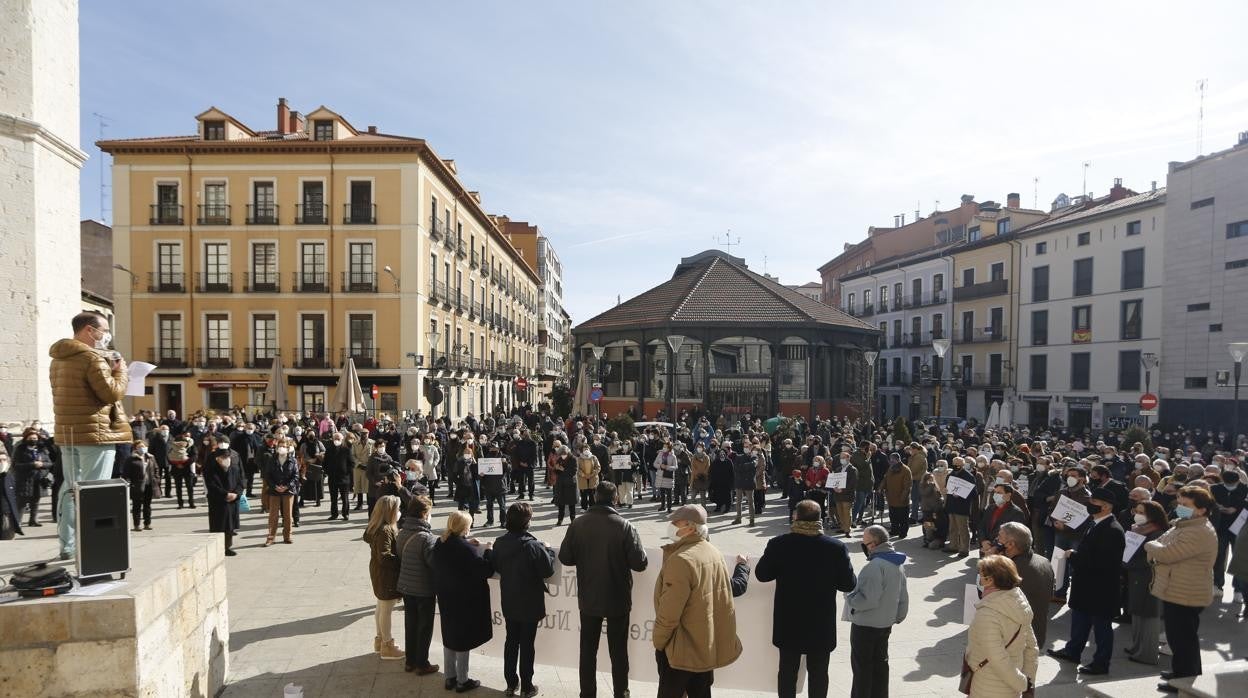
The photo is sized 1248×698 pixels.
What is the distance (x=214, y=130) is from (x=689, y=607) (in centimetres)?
3612

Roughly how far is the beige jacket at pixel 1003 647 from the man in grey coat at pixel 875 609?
0.64 m

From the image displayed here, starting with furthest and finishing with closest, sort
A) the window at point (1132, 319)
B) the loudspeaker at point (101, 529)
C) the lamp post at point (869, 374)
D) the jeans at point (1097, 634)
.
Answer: the window at point (1132, 319) < the lamp post at point (869, 374) < the jeans at point (1097, 634) < the loudspeaker at point (101, 529)

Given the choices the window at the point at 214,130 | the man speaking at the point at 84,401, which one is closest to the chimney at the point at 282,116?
the window at the point at 214,130

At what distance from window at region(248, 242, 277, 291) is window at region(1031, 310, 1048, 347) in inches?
1542

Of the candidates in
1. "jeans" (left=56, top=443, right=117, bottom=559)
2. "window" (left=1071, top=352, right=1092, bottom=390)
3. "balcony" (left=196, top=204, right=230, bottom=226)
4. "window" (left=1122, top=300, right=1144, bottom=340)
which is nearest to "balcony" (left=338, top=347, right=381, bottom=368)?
"balcony" (left=196, top=204, right=230, bottom=226)

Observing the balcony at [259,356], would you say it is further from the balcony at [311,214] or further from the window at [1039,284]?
the window at [1039,284]

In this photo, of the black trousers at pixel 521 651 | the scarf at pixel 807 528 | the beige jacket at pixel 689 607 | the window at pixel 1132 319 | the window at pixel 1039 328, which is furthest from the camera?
the window at pixel 1039 328

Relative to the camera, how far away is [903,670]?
20.0ft

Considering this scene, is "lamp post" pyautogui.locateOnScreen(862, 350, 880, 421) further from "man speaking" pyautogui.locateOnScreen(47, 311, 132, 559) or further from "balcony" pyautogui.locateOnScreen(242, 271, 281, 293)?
"balcony" pyautogui.locateOnScreen(242, 271, 281, 293)

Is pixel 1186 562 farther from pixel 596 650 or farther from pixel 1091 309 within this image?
pixel 1091 309

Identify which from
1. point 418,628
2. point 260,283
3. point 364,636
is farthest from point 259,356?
point 418,628

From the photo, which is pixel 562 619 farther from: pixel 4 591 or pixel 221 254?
pixel 221 254

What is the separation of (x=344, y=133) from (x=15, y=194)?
22.6 metres

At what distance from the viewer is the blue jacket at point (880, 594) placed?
15.5 ft
